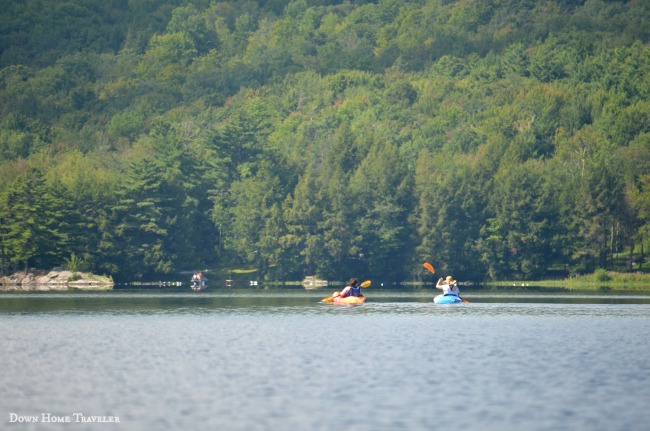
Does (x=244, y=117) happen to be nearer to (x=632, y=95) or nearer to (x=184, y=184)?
(x=184, y=184)

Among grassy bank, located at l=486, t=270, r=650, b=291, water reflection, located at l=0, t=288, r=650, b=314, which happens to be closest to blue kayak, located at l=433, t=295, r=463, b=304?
water reflection, located at l=0, t=288, r=650, b=314

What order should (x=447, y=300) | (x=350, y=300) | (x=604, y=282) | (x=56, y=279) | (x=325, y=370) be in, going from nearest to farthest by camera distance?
(x=325, y=370)
(x=350, y=300)
(x=447, y=300)
(x=604, y=282)
(x=56, y=279)

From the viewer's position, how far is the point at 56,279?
132 metres

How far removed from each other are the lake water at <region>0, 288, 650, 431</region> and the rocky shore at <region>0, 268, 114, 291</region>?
59.2 meters

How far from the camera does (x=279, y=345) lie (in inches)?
2002

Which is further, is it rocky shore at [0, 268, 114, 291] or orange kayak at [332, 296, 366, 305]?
rocky shore at [0, 268, 114, 291]

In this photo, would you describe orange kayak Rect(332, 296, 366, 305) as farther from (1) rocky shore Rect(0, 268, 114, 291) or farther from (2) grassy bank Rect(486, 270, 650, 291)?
(1) rocky shore Rect(0, 268, 114, 291)

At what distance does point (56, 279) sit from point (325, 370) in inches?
3782

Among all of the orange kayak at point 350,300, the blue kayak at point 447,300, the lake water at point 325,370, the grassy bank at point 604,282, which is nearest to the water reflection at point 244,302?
the blue kayak at point 447,300

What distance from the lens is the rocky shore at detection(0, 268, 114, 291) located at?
131 metres

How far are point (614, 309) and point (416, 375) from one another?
4084 centimetres

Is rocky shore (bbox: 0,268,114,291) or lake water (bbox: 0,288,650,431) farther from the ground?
rocky shore (bbox: 0,268,114,291)

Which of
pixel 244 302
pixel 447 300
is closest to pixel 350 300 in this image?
pixel 447 300

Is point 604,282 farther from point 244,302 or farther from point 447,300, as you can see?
point 244,302
